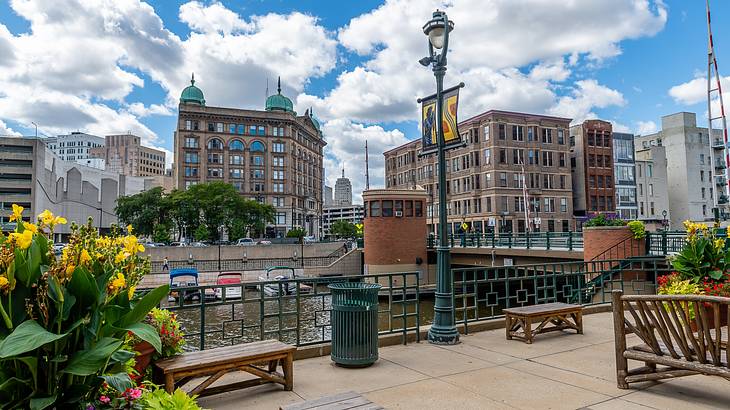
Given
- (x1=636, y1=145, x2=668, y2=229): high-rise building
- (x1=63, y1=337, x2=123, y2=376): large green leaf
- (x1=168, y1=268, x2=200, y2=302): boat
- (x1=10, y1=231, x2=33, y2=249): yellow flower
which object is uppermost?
(x1=636, y1=145, x2=668, y2=229): high-rise building

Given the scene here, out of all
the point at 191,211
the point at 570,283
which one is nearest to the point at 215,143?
the point at 191,211

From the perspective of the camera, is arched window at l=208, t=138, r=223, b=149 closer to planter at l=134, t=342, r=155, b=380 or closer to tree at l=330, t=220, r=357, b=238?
tree at l=330, t=220, r=357, b=238

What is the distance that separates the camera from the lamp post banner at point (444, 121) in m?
9.07

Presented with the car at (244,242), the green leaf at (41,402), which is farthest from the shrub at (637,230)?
the car at (244,242)

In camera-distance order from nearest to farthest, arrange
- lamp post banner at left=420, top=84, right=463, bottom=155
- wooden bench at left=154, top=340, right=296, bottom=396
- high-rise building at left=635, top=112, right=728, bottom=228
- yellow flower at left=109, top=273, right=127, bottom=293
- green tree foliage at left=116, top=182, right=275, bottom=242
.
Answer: yellow flower at left=109, top=273, right=127, bottom=293
wooden bench at left=154, top=340, right=296, bottom=396
lamp post banner at left=420, top=84, right=463, bottom=155
green tree foliage at left=116, top=182, right=275, bottom=242
high-rise building at left=635, top=112, right=728, bottom=228

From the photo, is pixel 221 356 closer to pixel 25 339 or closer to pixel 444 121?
pixel 25 339

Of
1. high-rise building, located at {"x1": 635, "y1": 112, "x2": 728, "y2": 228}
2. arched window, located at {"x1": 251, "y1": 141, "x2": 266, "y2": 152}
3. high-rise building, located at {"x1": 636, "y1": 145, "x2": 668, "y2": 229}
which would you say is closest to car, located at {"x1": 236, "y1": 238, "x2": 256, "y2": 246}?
arched window, located at {"x1": 251, "y1": 141, "x2": 266, "y2": 152}

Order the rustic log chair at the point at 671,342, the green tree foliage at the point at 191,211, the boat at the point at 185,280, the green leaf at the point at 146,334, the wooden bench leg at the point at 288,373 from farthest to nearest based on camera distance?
the green tree foliage at the point at 191,211 < the boat at the point at 185,280 < the wooden bench leg at the point at 288,373 < the rustic log chair at the point at 671,342 < the green leaf at the point at 146,334

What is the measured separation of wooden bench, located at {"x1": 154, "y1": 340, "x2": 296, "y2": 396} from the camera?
525 centimetres

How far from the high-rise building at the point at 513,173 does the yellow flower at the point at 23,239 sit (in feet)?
196

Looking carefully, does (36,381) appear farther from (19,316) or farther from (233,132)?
(233,132)

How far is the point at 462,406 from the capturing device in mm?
5445

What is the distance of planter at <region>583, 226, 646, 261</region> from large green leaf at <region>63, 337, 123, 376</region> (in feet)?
62.7

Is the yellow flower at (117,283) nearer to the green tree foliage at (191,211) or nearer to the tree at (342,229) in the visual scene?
the green tree foliage at (191,211)
